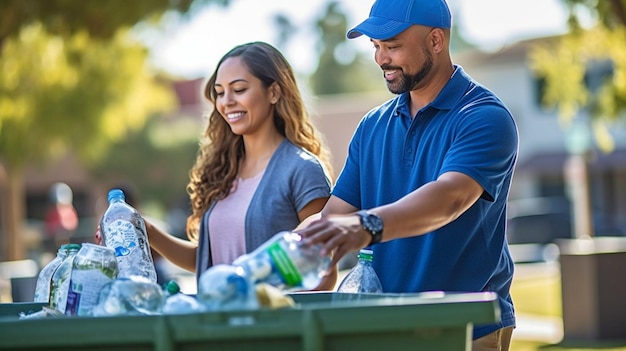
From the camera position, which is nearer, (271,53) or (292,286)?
(292,286)

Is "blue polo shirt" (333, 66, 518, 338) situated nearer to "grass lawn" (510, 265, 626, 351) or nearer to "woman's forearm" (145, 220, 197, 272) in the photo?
"woman's forearm" (145, 220, 197, 272)

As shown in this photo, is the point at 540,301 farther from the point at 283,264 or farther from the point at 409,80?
the point at 283,264

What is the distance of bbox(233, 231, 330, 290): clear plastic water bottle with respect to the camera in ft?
10.2

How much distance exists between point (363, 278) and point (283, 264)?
1.01 m

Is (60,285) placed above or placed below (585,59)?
below

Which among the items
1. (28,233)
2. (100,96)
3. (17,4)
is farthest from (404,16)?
(28,233)

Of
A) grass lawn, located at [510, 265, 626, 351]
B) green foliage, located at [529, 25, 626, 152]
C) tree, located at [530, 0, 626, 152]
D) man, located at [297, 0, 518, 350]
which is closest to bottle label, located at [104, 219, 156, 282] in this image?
man, located at [297, 0, 518, 350]

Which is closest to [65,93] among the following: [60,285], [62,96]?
[62,96]

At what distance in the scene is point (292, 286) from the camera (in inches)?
124

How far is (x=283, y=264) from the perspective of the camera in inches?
123

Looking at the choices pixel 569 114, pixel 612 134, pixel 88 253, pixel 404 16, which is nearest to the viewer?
pixel 88 253

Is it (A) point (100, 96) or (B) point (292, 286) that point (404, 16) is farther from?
(A) point (100, 96)

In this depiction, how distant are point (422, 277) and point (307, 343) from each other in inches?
45.5

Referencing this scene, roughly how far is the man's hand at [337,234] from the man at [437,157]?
1.71 feet
